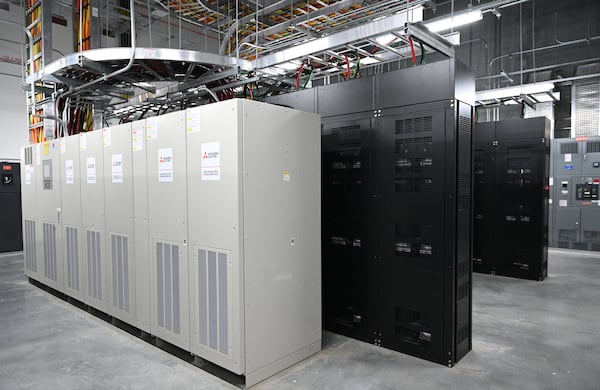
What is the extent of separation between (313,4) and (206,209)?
284cm

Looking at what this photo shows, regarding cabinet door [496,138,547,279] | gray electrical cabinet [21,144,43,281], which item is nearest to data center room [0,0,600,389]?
gray electrical cabinet [21,144,43,281]

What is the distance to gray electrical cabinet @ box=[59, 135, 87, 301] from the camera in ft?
14.3

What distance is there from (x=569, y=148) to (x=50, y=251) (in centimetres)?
940

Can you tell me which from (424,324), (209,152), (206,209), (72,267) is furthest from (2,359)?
(424,324)

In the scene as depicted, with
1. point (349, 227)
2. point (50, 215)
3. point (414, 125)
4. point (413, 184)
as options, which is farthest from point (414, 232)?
point (50, 215)

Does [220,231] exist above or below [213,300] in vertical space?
above

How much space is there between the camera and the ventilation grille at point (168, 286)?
309 centimetres

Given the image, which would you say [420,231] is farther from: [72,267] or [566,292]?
[72,267]

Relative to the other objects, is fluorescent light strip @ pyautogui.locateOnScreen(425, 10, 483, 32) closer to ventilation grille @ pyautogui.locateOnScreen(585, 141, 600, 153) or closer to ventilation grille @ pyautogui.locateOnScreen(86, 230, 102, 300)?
ventilation grille @ pyautogui.locateOnScreen(86, 230, 102, 300)

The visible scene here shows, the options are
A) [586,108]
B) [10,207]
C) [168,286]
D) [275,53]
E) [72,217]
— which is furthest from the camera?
[586,108]

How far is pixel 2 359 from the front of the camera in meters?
3.18

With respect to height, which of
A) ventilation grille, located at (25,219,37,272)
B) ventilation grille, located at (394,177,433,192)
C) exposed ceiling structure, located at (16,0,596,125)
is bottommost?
ventilation grille, located at (25,219,37,272)

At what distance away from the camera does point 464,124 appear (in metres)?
3.06

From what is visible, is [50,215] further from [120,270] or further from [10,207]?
[10,207]
